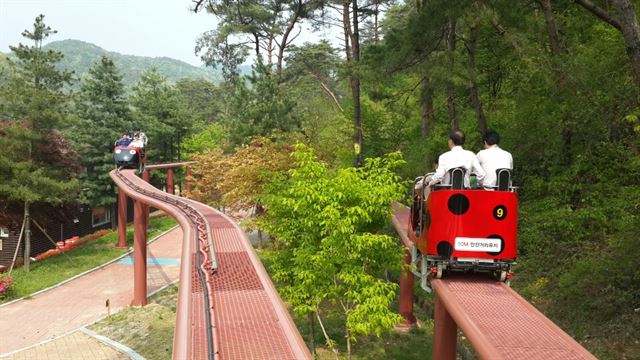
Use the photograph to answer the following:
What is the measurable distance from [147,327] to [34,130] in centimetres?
1421

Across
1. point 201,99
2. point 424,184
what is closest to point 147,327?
point 424,184

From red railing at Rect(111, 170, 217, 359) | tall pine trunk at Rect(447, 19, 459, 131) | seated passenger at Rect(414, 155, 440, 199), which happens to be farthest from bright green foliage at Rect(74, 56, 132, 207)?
seated passenger at Rect(414, 155, 440, 199)

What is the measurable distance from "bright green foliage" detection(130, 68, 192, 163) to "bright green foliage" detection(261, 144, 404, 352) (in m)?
32.2

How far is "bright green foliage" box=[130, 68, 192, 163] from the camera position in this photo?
1628 inches

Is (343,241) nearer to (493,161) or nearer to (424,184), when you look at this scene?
(424,184)

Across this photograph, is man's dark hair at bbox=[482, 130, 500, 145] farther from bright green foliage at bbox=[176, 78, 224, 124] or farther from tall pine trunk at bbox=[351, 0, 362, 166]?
bright green foliage at bbox=[176, 78, 224, 124]

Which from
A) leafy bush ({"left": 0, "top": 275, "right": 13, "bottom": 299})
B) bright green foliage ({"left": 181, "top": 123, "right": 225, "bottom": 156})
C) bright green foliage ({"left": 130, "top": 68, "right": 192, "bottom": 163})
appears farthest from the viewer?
bright green foliage ({"left": 181, "top": 123, "right": 225, "bottom": 156})

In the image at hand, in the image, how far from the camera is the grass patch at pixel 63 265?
22.5 metres

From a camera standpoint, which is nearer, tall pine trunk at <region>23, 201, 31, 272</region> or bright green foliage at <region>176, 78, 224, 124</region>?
tall pine trunk at <region>23, 201, 31, 272</region>

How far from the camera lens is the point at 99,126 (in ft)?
111

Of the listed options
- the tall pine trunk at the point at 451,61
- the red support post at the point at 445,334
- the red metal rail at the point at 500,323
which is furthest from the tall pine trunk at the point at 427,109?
the red metal rail at the point at 500,323

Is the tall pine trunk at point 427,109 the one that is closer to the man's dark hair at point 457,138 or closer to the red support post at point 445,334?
the man's dark hair at point 457,138

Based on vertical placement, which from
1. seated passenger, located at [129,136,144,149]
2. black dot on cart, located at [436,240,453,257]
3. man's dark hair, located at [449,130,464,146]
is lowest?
black dot on cart, located at [436,240,453,257]

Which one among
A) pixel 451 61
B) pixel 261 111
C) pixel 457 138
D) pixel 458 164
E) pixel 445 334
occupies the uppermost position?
pixel 451 61
